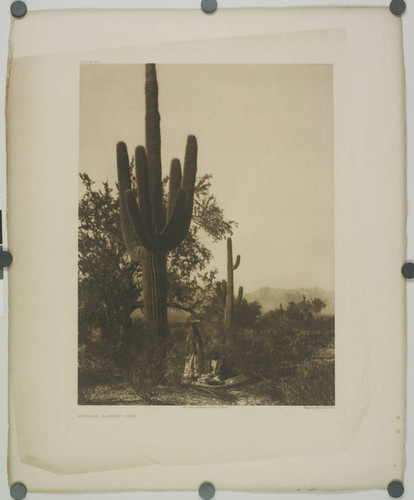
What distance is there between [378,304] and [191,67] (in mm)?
701

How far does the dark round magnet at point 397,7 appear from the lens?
1.11 metres

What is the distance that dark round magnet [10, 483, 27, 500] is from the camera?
1088 mm

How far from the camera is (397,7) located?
111 cm

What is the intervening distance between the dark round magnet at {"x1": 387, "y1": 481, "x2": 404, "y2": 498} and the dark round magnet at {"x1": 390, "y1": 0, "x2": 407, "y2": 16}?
109 centimetres

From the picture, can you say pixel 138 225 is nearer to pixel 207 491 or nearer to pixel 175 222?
pixel 175 222

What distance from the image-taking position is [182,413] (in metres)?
1.09

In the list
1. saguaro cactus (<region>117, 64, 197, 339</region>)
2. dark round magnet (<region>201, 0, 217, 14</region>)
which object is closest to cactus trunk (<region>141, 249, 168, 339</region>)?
saguaro cactus (<region>117, 64, 197, 339</region>)

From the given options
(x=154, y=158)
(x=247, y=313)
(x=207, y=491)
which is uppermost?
(x=154, y=158)

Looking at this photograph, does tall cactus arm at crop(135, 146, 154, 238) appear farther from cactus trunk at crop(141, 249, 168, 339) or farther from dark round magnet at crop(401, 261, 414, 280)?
dark round magnet at crop(401, 261, 414, 280)

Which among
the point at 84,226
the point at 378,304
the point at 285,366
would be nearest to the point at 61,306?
the point at 84,226

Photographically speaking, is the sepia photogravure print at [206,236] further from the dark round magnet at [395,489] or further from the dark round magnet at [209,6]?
the dark round magnet at [395,489]

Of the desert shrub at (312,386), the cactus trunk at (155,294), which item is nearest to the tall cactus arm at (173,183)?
the cactus trunk at (155,294)

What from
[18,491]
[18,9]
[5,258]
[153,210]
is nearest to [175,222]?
[153,210]

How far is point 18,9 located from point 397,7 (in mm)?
886
